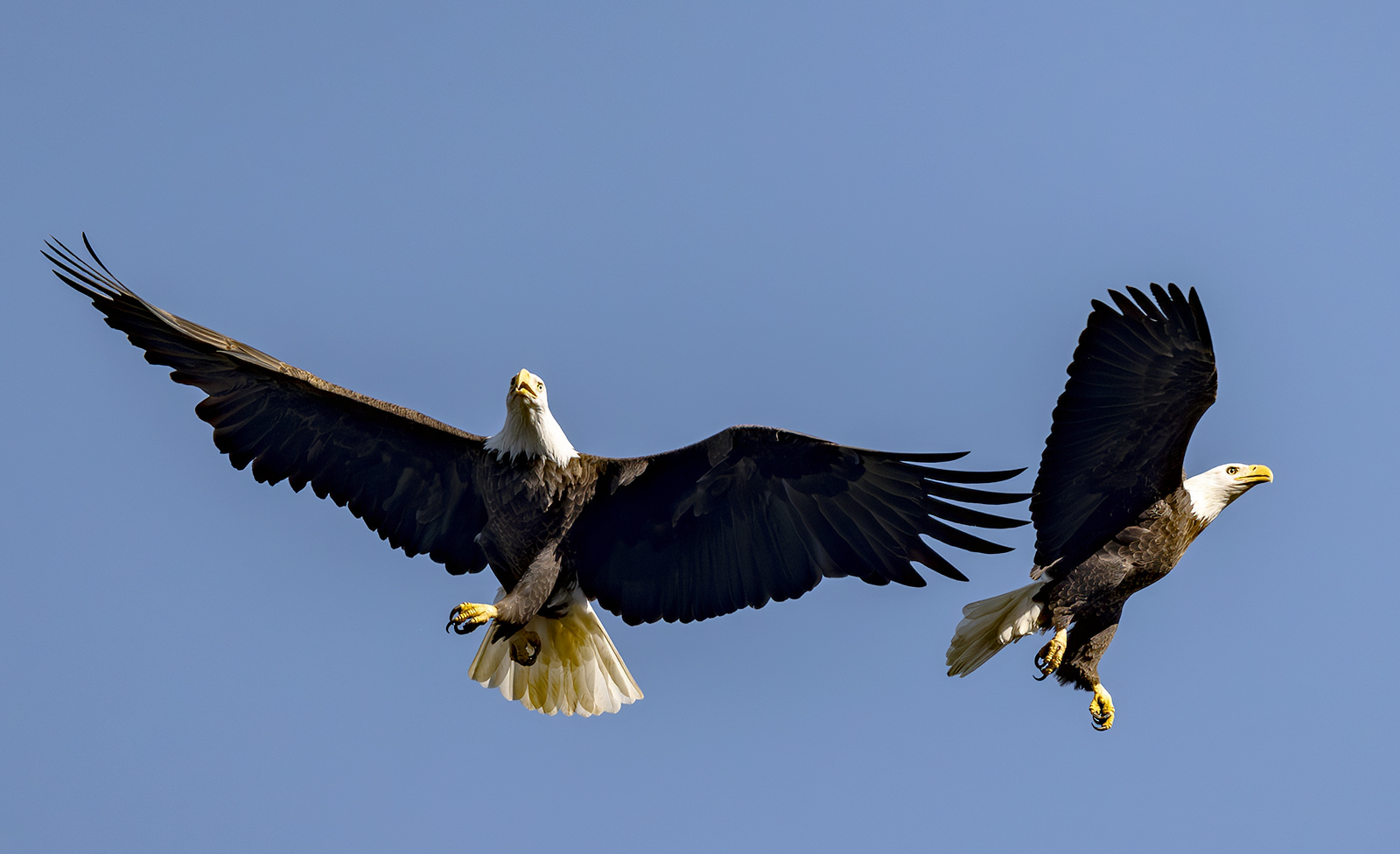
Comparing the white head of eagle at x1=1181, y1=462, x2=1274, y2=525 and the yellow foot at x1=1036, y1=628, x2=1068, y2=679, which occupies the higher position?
the white head of eagle at x1=1181, y1=462, x2=1274, y2=525

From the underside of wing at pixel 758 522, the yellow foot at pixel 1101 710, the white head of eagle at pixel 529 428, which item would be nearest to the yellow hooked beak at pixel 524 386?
the white head of eagle at pixel 529 428

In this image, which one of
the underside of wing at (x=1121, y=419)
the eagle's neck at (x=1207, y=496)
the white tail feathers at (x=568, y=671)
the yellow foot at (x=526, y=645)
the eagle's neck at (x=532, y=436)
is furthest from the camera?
the white tail feathers at (x=568, y=671)

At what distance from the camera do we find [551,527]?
759 cm

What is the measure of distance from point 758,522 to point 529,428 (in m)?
1.29

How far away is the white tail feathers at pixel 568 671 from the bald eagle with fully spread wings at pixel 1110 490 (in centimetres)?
197

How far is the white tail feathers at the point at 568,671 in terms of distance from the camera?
8281 millimetres

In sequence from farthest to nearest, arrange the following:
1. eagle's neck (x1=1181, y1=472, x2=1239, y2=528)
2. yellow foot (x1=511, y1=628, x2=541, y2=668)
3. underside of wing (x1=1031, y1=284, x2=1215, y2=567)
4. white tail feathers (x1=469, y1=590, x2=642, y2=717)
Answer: white tail feathers (x1=469, y1=590, x2=642, y2=717)
yellow foot (x1=511, y1=628, x2=541, y2=668)
eagle's neck (x1=1181, y1=472, x2=1239, y2=528)
underside of wing (x1=1031, y1=284, x2=1215, y2=567)

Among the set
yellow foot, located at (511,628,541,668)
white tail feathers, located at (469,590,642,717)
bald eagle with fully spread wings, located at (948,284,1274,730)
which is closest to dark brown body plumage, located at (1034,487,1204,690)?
bald eagle with fully spread wings, located at (948,284,1274,730)

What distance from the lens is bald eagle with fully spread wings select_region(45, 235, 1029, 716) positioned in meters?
7.23

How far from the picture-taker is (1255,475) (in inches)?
311

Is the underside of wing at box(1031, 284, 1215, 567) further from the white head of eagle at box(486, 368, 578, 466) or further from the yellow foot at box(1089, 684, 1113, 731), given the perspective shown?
the white head of eagle at box(486, 368, 578, 466)

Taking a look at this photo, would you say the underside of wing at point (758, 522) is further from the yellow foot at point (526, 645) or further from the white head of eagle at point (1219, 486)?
the white head of eagle at point (1219, 486)

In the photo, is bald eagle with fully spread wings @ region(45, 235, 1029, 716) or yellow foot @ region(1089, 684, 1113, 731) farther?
yellow foot @ region(1089, 684, 1113, 731)

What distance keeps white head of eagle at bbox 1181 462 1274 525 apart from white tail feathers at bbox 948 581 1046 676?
978 millimetres
